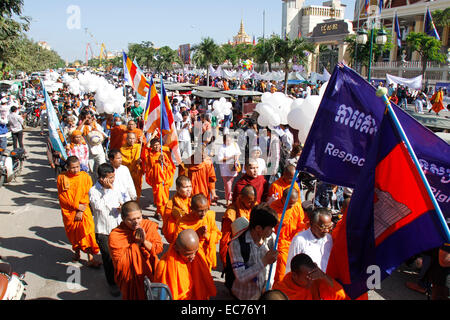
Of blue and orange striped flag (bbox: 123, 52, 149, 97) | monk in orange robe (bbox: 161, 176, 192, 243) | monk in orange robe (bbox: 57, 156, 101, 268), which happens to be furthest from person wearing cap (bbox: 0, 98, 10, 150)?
monk in orange robe (bbox: 161, 176, 192, 243)

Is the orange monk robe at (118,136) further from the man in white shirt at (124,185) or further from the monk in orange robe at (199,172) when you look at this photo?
the man in white shirt at (124,185)

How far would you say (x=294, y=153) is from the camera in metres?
6.86

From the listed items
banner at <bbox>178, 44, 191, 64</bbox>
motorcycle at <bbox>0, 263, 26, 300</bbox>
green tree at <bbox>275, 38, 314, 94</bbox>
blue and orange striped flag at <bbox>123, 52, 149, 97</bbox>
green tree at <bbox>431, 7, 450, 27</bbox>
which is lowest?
motorcycle at <bbox>0, 263, 26, 300</bbox>

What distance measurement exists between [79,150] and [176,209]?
3.81 metres

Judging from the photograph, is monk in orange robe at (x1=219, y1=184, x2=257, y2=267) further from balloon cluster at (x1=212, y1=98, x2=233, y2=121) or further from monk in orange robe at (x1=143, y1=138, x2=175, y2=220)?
balloon cluster at (x1=212, y1=98, x2=233, y2=121)

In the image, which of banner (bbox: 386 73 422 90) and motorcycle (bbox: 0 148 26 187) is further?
Result: banner (bbox: 386 73 422 90)

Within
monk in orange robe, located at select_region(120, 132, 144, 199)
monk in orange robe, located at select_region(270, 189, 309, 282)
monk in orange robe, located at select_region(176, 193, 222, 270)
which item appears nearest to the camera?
monk in orange robe, located at select_region(176, 193, 222, 270)

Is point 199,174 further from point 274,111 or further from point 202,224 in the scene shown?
point 274,111

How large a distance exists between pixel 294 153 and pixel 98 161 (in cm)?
409

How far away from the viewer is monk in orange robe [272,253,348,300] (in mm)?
2727

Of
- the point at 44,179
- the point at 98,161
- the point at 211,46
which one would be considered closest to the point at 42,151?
the point at 44,179

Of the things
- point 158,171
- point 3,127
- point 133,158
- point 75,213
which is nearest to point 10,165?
point 3,127

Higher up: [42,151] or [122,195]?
[122,195]
